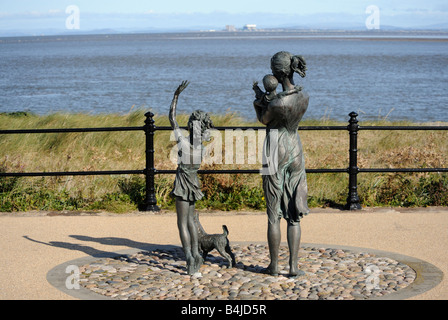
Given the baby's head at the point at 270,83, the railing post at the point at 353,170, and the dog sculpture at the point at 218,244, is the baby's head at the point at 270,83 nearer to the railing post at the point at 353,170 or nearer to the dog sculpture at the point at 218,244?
the dog sculpture at the point at 218,244

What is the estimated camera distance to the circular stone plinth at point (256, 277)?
609 centimetres

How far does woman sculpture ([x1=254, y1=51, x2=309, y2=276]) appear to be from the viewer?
6.48 m

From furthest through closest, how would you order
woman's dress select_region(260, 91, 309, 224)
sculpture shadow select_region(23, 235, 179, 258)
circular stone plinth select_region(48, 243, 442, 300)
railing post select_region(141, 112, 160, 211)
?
railing post select_region(141, 112, 160, 211) → sculpture shadow select_region(23, 235, 179, 258) → woman's dress select_region(260, 91, 309, 224) → circular stone plinth select_region(48, 243, 442, 300)

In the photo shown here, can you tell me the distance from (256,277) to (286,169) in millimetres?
1074

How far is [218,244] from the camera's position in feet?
22.6

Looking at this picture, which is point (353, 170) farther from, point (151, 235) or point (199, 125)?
point (199, 125)

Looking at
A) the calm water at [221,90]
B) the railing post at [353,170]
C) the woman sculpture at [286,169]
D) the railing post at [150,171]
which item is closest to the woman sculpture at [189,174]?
the woman sculpture at [286,169]

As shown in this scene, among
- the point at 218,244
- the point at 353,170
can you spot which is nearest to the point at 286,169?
the point at 218,244

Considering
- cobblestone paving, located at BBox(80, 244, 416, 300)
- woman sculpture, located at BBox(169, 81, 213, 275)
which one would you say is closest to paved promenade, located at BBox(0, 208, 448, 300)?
cobblestone paving, located at BBox(80, 244, 416, 300)

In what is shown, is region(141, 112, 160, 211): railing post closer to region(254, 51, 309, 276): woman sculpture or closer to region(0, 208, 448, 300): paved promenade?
region(0, 208, 448, 300): paved promenade

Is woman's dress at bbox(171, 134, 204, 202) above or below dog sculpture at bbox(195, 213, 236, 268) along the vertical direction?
above

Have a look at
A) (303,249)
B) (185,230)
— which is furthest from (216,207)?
(185,230)

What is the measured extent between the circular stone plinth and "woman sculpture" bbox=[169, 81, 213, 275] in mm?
261

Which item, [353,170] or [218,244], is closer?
[218,244]
